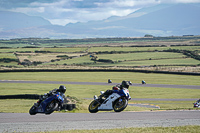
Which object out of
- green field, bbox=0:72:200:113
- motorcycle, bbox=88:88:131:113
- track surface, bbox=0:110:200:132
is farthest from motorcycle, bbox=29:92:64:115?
green field, bbox=0:72:200:113

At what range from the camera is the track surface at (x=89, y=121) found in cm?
2064

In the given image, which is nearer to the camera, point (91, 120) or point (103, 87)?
point (91, 120)

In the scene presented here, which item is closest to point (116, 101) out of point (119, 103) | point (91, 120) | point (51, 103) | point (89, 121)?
point (119, 103)

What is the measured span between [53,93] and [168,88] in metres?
43.7

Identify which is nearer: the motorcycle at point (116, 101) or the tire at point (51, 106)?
the motorcycle at point (116, 101)

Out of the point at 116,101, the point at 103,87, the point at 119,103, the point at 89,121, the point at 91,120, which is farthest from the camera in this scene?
the point at 103,87

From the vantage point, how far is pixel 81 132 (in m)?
18.9

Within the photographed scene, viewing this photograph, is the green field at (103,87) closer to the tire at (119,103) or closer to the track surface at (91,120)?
the track surface at (91,120)

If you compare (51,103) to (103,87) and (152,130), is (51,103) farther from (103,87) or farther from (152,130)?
(103,87)

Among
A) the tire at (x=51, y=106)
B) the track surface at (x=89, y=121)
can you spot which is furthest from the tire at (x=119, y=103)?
the track surface at (x=89, y=121)

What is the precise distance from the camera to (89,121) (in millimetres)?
22062

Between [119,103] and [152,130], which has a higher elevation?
[119,103]

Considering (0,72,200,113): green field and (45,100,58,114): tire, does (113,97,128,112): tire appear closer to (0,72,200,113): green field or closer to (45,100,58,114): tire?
(45,100,58,114): tire

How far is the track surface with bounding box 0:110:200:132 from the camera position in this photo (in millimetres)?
20641
